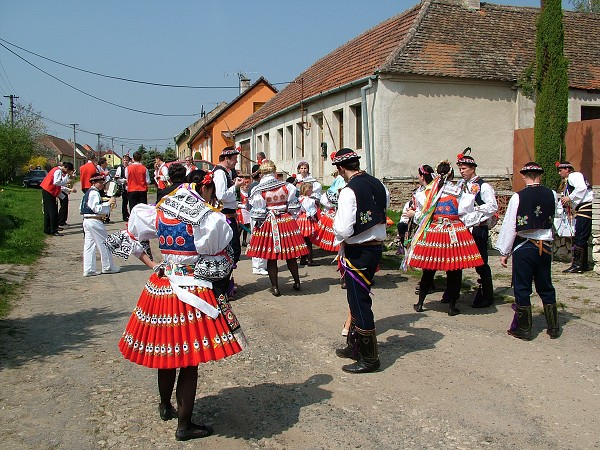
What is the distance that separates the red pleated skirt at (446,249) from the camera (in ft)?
22.7

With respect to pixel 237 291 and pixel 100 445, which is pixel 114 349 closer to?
pixel 100 445

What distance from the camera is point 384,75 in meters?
17.2

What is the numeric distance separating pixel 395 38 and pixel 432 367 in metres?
15.7

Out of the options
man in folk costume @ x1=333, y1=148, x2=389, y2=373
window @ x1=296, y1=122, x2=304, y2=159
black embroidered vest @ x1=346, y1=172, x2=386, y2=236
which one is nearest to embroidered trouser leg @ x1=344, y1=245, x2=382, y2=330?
man in folk costume @ x1=333, y1=148, x2=389, y2=373

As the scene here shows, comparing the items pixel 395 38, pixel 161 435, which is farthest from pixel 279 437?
pixel 395 38

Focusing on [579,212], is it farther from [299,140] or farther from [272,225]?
[299,140]

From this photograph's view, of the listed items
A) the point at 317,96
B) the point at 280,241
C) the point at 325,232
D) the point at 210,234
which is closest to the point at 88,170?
the point at 325,232

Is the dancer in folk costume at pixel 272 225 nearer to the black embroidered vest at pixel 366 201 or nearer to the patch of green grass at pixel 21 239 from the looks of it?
the black embroidered vest at pixel 366 201

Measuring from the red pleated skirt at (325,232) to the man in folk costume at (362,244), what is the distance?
410cm

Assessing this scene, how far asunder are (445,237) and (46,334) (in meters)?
4.64

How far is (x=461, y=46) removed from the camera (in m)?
18.6

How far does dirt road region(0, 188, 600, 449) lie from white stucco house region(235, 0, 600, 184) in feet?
34.7

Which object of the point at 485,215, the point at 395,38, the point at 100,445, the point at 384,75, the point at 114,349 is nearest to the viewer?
the point at 100,445

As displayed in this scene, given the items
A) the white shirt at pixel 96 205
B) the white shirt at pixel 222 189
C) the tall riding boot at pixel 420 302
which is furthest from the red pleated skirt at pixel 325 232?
the white shirt at pixel 96 205
